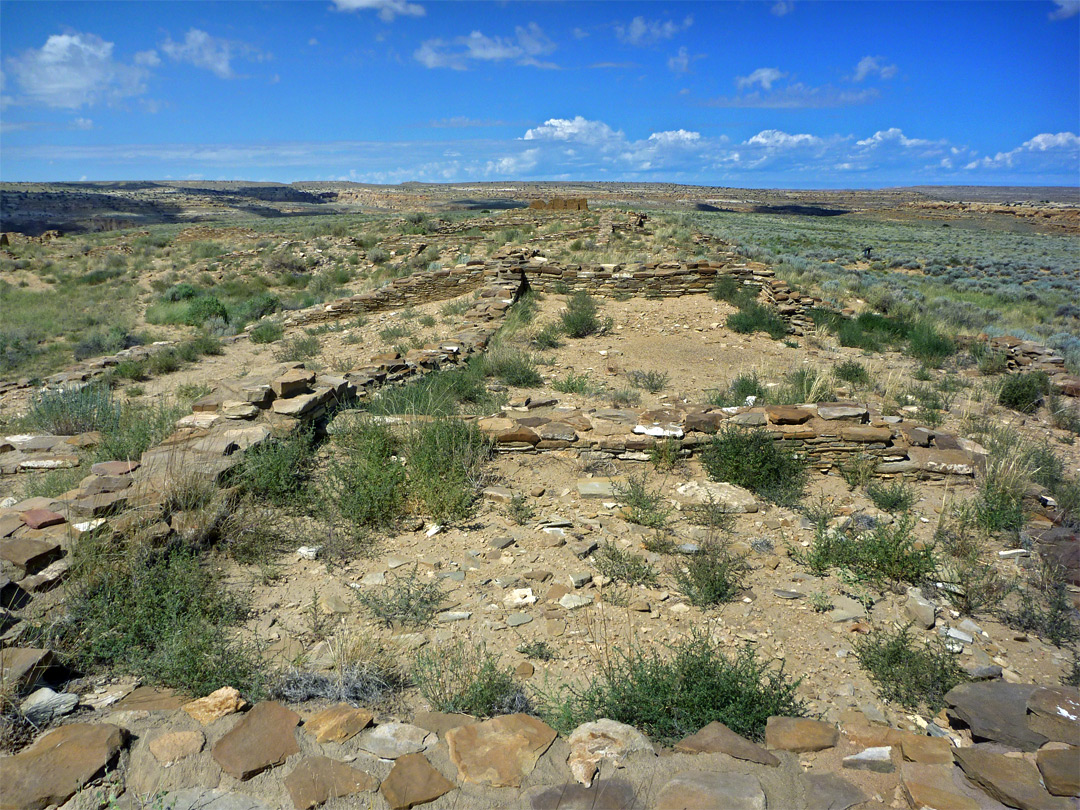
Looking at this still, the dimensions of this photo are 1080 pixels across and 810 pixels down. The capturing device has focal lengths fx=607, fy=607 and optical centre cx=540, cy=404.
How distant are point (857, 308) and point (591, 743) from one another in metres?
13.1

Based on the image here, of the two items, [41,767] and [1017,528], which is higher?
[41,767]

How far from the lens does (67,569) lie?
9.87ft

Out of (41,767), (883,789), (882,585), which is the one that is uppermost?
(41,767)

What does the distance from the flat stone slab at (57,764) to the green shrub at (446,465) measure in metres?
2.41

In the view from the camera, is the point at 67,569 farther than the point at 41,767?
Yes

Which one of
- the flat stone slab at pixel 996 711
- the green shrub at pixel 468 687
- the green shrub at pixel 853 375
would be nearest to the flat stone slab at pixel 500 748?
the green shrub at pixel 468 687

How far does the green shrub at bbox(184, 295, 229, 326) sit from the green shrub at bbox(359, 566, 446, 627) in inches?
446

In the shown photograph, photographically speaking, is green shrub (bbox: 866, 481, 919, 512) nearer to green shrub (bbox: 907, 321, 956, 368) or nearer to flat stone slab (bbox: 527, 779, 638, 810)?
flat stone slab (bbox: 527, 779, 638, 810)

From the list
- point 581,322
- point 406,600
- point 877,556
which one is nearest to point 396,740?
point 406,600

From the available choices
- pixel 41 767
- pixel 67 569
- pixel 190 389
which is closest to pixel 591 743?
pixel 41 767

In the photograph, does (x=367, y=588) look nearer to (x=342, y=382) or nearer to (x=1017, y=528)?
(x=342, y=382)

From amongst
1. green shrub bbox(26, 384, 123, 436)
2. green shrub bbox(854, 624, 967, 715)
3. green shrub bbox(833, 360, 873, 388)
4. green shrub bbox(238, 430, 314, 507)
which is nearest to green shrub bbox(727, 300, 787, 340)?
green shrub bbox(833, 360, 873, 388)

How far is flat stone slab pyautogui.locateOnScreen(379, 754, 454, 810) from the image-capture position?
6.27 ft

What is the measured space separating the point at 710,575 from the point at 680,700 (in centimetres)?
120
